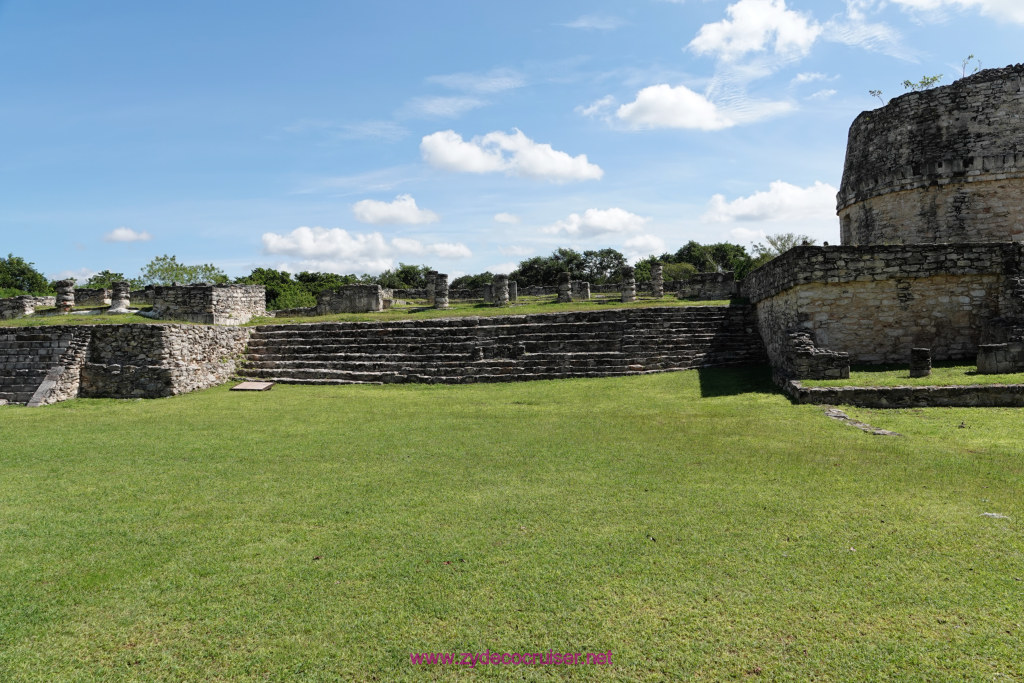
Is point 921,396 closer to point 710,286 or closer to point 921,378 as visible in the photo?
point 921,378

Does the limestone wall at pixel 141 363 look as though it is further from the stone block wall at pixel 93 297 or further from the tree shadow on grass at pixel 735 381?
the stone block wall at pixel 93 297

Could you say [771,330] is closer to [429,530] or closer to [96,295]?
[429,530]

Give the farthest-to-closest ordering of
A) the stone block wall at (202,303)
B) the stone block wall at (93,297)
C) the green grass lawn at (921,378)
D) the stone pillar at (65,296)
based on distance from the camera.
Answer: the stone block wall at (93,297)
the stone pillar at (65,296)
the stone block wall at (202,303)
the green grass lawn at (921,378)

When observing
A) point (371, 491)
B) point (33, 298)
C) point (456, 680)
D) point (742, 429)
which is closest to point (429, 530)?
point (371, 491)

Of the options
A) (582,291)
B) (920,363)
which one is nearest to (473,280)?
(582,291)

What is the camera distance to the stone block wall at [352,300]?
21.9 metres

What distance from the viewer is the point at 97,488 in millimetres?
5520

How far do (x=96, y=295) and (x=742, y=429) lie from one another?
92.9ft

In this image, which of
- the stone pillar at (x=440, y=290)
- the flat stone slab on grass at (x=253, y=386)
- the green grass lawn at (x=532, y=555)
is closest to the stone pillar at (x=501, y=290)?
the stone pillar at (x=440, y=290)

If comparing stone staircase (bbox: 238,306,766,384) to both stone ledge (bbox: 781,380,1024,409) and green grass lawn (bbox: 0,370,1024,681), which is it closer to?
stone ledge (bbox: 781,380,1024,409)

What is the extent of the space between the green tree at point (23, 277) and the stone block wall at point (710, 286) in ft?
173

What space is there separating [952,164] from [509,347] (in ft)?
38.4

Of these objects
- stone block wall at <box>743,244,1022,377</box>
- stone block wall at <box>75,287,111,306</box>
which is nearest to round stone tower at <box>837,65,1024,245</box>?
stone block wall at <box>743,244,1022,377</box>

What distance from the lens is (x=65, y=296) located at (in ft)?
73.3
